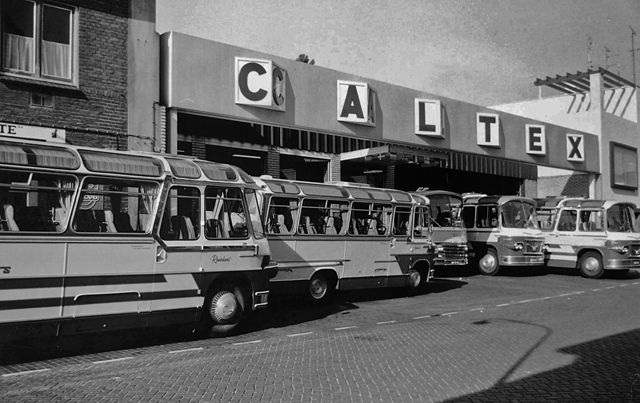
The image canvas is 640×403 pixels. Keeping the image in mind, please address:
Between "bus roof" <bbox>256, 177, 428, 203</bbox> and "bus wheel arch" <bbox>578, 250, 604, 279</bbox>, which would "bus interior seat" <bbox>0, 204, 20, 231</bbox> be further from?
"bus wheel arch" <bbox>578, 250, 604, 279</bbox>

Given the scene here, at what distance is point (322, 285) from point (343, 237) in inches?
50.3

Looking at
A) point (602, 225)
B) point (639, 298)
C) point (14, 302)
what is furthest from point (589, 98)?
point (14, 302)

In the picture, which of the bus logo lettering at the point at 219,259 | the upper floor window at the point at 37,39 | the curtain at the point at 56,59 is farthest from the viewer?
the curtain at the point at 56,59

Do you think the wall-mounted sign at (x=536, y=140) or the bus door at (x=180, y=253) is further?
the wall-mounted sign at (x=536, y=140)

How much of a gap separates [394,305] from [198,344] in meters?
6.29

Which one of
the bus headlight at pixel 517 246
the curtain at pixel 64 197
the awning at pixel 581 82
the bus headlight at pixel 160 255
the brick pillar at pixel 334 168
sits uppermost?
the awning at pixel 581 82

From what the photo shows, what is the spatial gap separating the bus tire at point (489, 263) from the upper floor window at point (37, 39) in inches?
609

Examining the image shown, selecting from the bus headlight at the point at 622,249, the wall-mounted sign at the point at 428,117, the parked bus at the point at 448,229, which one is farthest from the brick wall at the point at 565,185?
the parked bus at the point at 448,229

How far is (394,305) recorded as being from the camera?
14.8 metres

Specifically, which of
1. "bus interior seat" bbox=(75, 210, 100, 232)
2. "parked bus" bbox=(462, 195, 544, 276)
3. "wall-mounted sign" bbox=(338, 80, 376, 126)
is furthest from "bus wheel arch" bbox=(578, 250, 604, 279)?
"bus interior seat" bbox=(75, 210, 100, 232)

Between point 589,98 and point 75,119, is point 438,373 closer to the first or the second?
point 75,119

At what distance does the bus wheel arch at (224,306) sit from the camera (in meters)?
10.2

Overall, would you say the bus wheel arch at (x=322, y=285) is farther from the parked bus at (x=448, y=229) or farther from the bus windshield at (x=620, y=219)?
the bus windshield at (x=620, y=219)

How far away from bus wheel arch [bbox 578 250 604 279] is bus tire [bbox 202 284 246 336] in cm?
1590
